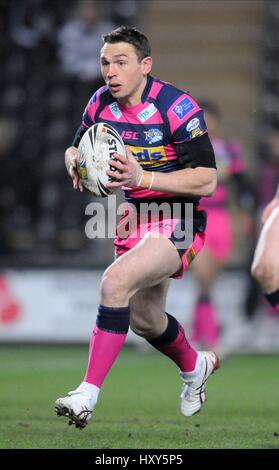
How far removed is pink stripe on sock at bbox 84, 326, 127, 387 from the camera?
571 cm

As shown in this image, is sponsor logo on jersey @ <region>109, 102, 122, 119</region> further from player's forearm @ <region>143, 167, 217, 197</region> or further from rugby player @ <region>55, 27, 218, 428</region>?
player's forearm @ <region>143, 167, 217, 197</region>

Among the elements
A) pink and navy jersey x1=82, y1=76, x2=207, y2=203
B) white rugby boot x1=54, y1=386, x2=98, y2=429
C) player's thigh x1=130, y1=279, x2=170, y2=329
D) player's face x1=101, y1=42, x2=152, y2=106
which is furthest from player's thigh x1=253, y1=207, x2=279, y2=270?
white rugby boot x1=54, y1=386, x2=98, y2=429

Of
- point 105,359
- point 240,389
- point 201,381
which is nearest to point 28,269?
point 240,389

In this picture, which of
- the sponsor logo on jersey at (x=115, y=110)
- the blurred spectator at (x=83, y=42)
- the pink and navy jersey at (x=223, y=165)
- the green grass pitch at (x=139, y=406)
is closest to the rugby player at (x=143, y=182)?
the sponsor logo on jersey at (x=115, y=110)

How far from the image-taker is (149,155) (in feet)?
20.3

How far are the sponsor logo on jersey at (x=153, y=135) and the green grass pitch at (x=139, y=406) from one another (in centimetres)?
159

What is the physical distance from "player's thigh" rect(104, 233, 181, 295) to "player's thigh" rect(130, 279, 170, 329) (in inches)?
11.7

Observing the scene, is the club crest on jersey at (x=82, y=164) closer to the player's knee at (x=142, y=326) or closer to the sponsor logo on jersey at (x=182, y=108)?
the sponsor logo on jersey at (x=182, y=108)

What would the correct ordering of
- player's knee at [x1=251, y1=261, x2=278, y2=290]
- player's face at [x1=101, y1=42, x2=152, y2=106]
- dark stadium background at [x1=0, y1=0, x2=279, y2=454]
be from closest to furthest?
1. player's face at [x1=101, y1=42, x2=152, y2=106]
2. player's knee at [x1=251, y1=261, x2=278, y2=290]
3. dark stadium background at [x1=0, y1=0, x2=279, y2=454]

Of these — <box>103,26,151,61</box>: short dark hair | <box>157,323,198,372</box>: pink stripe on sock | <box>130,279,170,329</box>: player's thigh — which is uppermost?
<box>103,26,151,61</box>: short dark hair

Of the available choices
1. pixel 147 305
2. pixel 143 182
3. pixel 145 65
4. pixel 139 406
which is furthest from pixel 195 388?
pixel 145 65

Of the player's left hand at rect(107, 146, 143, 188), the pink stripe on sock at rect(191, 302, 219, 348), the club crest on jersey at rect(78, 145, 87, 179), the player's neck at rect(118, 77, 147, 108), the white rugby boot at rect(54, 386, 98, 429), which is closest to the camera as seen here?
the white rugby boot at rect(54, 386, 98, 429)

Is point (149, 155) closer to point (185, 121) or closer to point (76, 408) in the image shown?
point (185, 121)

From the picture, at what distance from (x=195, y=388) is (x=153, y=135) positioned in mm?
1581
